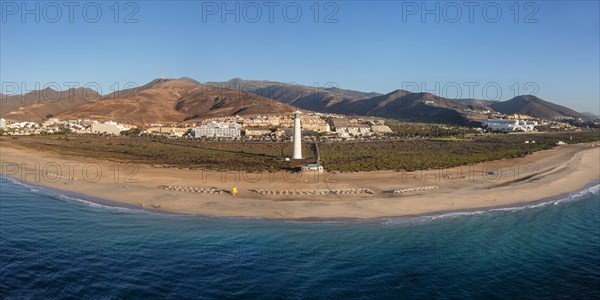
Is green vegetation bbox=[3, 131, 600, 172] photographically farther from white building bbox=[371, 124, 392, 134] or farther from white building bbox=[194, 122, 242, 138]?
white building bbox=[371, 124, 392, 134]

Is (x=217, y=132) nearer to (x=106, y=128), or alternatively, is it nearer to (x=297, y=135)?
(x=106, y=128)

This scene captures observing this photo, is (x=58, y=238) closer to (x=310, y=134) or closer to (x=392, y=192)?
(x=392, y=192)

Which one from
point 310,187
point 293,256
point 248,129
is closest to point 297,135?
point 310,187

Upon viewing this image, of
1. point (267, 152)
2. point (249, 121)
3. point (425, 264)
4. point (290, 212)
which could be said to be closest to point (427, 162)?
point (267, 152)

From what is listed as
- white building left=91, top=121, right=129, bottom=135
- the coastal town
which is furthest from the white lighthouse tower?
white building left=91, top=121, right=129, bottom=135

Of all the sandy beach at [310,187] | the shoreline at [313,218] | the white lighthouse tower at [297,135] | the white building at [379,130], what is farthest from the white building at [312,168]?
the white building at [379,130]

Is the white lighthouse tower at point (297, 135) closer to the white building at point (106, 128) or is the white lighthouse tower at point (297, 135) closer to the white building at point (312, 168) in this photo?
the white building at point (312, 168)
